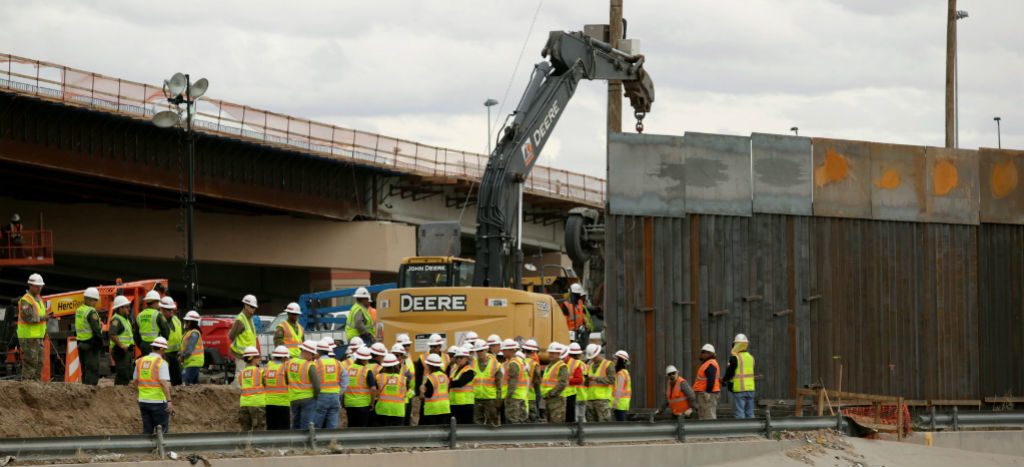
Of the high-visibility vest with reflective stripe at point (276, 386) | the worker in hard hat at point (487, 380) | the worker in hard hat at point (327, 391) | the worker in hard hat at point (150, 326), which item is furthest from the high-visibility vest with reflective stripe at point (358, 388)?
the worker in hard hat at point (150, 326)

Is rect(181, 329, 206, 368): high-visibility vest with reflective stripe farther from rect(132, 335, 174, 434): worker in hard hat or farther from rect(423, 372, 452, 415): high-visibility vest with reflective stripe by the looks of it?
rect(423, 372, 452, 415): high-visibility vest with reflective stripe

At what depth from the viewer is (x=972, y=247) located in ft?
90.9

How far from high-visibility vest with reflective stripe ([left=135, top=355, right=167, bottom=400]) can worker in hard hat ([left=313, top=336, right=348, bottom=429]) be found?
1.93m

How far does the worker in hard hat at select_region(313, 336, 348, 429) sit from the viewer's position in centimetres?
1952

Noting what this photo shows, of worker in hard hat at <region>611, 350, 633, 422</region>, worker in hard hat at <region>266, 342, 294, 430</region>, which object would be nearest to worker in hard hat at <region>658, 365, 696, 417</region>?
worker in hard hat at <region>611, 350, 633, 422</region>

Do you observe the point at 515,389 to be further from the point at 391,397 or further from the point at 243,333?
the point at 243,333

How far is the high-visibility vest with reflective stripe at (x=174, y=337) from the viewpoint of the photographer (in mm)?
23344

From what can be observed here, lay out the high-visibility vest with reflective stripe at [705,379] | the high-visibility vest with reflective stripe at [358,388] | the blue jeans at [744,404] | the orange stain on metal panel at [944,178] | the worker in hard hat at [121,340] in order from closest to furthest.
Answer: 1. the high-visibility vest with reflective stripe at [358,388]
2. the high-visibility vest with reflective stripe at [705,379]
3. the worker in hard hat at [121,340]
4. the blue jeans at [744,404]
5. the orange stain on metal panel at [944,178]

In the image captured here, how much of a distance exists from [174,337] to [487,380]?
17.3 ft

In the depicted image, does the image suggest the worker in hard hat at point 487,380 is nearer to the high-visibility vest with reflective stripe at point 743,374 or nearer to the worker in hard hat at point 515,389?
the worker in hard hat at point 515,389

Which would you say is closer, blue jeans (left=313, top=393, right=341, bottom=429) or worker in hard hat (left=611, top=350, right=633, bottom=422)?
blue jeans (left=313, top=393, right=341, bottom=429)

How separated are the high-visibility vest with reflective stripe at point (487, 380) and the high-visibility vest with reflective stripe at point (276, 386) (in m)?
2.76

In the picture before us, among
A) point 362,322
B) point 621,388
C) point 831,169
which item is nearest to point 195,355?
point 362,322

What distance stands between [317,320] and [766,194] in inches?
584
